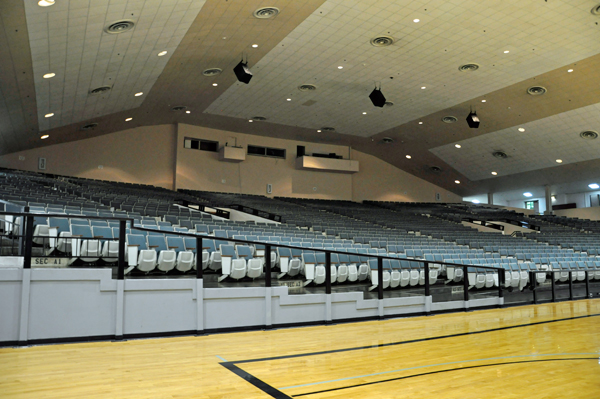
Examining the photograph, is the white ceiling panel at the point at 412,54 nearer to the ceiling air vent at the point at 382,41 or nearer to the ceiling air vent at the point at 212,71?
the ceiling air vent at the point at 382,41

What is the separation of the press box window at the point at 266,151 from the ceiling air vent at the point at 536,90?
9847mm

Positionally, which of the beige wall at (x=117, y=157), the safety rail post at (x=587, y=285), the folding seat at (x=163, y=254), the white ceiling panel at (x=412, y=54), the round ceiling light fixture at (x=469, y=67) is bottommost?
the safety rail post at (x=587, y=285)

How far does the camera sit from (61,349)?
3746mm

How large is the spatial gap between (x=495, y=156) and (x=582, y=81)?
6207 millimetres

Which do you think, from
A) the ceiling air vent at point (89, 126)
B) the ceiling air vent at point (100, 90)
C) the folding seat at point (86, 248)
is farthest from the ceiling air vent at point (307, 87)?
the folding seat at point (86, 248)

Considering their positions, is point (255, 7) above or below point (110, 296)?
above

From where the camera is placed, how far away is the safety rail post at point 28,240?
3.89 m

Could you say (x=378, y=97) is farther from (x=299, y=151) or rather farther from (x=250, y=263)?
(x=250, y=263)

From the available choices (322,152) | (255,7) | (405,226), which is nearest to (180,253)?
(255,7)

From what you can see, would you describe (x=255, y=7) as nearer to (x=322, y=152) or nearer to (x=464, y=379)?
(x=464, y=379)

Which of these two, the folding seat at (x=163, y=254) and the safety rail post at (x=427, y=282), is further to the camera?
the safety rail post at (x=427, y=282)

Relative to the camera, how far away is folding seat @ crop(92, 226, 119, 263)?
424 cm

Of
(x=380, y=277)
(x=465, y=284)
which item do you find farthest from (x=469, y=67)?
(x=380, y=277)

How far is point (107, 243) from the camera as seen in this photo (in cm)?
430
